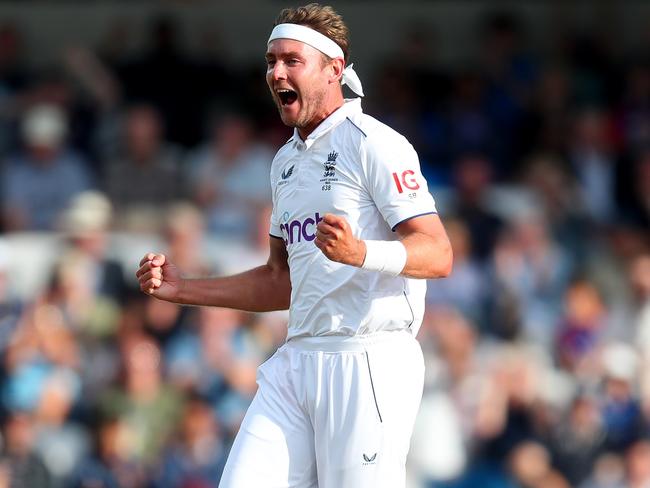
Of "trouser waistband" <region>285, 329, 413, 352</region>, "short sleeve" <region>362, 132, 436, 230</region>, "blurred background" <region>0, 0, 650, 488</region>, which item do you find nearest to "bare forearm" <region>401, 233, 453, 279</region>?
"short sleeve" <region>362, 132, 436, 230</region>

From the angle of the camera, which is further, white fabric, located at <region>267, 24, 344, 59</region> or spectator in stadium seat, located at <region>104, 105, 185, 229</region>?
spectator in stadium seat, located at <region>104, 105, 185, 229</region>

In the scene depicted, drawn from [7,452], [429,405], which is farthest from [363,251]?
[429,405]

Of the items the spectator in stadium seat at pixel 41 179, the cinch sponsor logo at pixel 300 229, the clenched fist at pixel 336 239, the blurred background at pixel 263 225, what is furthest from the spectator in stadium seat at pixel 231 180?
the clenched fist at pixel 336 239

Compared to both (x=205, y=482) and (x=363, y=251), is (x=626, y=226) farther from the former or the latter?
(x=363, y=251)

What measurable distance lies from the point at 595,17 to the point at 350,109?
10.7 m

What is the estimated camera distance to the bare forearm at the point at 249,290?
6277 millimetres

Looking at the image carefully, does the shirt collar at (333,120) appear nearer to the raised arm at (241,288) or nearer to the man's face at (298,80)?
the man's face at (298,80)

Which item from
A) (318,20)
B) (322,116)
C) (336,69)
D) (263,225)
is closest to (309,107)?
(322,116)

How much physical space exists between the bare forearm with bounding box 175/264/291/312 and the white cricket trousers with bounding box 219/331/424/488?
525 mm

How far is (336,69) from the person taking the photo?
5.98 metres

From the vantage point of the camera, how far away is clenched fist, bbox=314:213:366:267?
5188 millimetres

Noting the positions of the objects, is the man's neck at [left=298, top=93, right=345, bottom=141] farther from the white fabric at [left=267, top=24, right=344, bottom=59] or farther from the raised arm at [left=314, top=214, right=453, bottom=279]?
the raised arm at [left=314, top=214, right=453, bottom=279]

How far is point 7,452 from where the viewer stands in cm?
989

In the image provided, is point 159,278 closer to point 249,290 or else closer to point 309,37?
point 249,290
